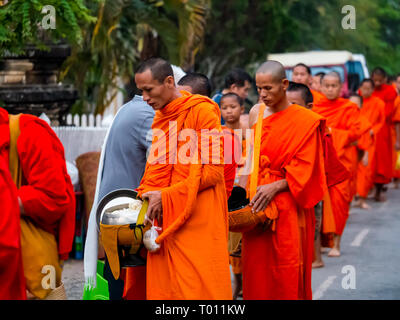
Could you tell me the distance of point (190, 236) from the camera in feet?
16.8

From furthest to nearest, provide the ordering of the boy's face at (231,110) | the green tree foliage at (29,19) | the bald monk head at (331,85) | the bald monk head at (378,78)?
the bald monk head at (378,78)
the bald monk head at (331,85)
the boy's face at (231,110)
the green tree foliage at (29,19)

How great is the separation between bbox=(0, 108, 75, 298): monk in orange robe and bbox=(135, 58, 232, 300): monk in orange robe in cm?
54

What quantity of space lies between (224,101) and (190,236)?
294 cm

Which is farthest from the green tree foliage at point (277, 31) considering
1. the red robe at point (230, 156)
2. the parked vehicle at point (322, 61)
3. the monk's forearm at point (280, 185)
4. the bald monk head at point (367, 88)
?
the monk's forearm at point (280, 185)

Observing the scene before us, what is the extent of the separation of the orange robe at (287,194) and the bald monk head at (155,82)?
1286 millimetres

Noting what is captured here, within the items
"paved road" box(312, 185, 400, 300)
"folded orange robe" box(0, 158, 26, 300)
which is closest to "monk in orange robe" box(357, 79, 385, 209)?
"paved road" box(312, 185, 400, 300)

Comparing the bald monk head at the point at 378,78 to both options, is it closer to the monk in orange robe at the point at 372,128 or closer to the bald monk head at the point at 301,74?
the monk in orange robe at the point at 372,128

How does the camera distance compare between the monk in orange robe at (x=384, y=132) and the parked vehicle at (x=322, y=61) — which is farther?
the parked vehicle at (x=322, y=61)

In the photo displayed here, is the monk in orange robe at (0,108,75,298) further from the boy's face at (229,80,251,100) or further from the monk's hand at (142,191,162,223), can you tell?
the boy's face at (229,80,251,100)

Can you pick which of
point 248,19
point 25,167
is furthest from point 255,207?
point 248,19

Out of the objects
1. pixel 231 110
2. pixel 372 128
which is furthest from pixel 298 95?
pixel 372 128

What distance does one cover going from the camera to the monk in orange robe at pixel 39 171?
5117 mm

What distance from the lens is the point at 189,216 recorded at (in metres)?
5.06

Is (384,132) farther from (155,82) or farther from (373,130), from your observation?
(155,82)
